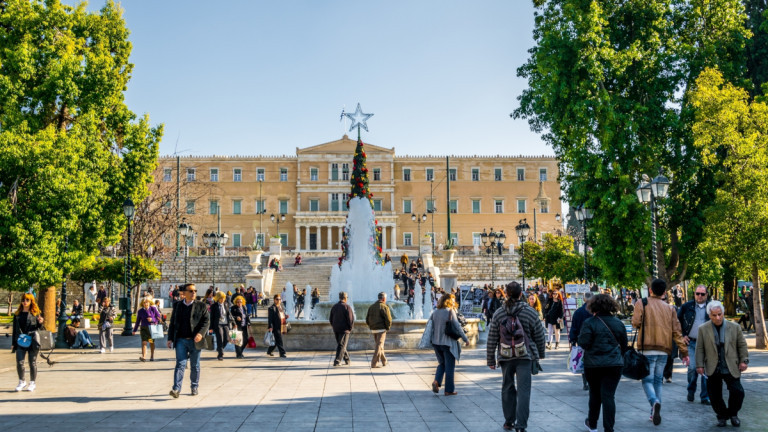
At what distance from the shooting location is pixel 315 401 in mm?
9031

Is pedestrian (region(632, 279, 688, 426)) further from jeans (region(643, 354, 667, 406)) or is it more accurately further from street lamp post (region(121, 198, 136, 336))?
street lamp post (region(121, 198, 136, 336))

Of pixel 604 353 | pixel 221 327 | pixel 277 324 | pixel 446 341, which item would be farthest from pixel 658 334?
pixel 221 327

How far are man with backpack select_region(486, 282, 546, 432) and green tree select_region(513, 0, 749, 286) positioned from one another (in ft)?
40.8

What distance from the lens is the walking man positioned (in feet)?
29.1

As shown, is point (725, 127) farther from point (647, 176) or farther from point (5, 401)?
point (5, 401)

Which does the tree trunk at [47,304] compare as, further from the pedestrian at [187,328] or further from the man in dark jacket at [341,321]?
the pedestrian at [187,328]

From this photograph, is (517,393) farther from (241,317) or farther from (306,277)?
(306,277)

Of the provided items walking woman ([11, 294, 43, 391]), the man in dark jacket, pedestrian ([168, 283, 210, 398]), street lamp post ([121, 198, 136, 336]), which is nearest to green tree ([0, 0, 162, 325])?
street lamp post ([121, 198, 136, 336])

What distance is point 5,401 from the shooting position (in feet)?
30.1

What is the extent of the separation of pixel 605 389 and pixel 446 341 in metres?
2.98

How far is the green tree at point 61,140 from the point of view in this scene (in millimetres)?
16203

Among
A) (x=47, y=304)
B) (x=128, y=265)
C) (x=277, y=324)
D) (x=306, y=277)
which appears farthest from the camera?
(x=306, y=277)

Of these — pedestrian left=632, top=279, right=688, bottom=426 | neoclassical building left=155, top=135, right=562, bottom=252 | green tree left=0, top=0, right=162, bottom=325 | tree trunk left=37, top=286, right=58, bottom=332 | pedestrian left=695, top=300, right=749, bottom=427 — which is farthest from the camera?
neoclassical building left=155, top=135, right=562, bottom=252

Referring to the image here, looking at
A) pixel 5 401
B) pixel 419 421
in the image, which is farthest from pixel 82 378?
pixel 419 421
